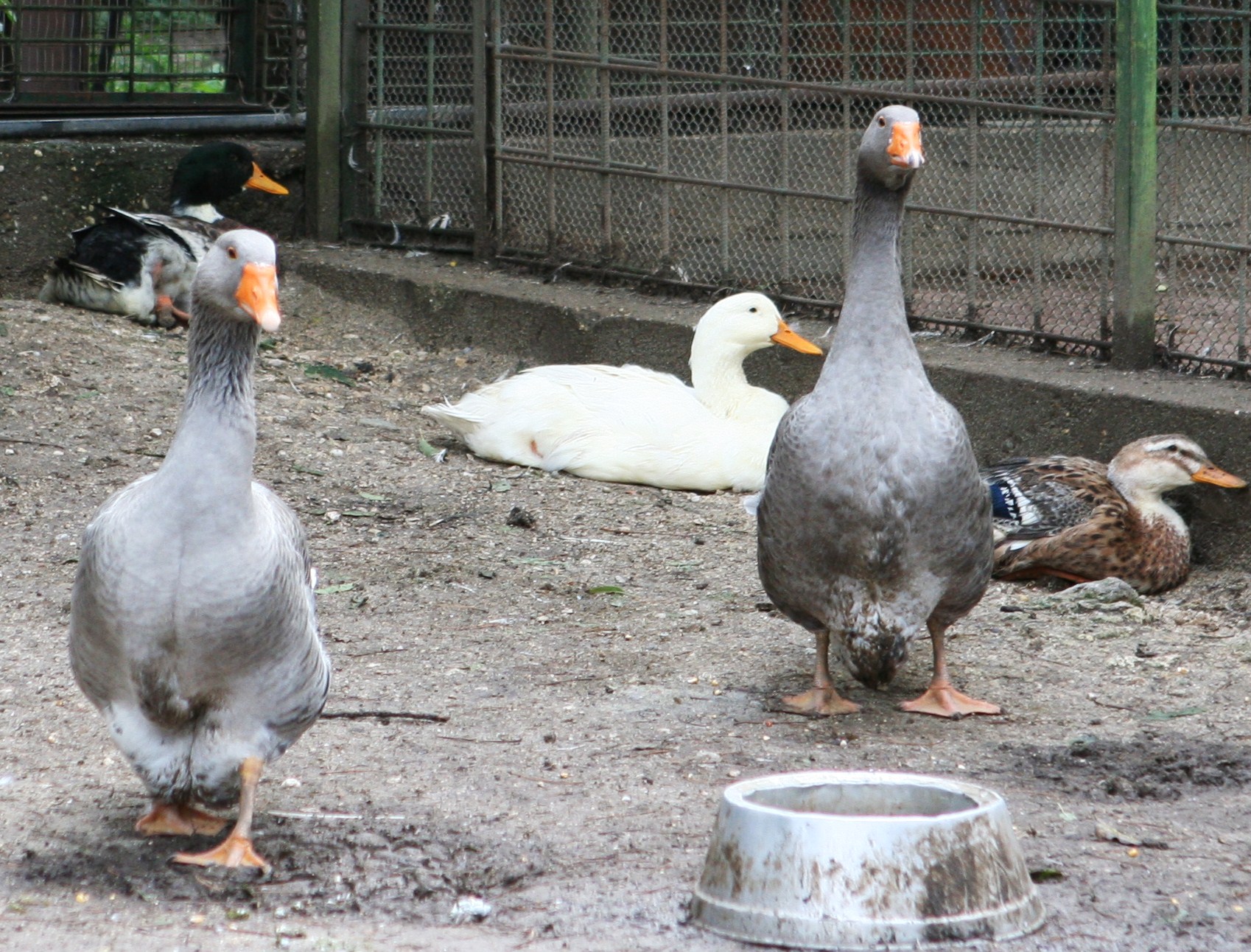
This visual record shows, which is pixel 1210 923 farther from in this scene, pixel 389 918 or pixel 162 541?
pixel 162 541

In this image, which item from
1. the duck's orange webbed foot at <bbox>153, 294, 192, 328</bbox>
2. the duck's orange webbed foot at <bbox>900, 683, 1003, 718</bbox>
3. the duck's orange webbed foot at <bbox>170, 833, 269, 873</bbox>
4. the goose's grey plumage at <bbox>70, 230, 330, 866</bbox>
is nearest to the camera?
the goose's grey plumage at <bbox>70, 230, 330, 866</bbox>

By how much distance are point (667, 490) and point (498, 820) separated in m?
3.16

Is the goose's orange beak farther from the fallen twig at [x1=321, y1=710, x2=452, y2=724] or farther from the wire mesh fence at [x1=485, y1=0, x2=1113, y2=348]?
the fallen twig at [x1=321, y1=710, x2=452, y2=724]

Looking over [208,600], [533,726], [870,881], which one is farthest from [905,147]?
[208,600]

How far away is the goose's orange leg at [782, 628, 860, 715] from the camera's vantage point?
443 cm

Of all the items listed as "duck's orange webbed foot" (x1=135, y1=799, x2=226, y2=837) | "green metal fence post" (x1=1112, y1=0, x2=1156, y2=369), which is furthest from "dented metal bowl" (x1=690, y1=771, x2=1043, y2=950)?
"green metal fence post" (x1=1112, y1=0, x2=1156, y2=369)

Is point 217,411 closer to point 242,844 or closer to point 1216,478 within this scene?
point 242,844

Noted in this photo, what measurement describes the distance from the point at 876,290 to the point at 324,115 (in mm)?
5428

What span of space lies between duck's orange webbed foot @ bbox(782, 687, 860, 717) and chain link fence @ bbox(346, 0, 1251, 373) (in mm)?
2516

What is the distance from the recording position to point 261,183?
8.88m

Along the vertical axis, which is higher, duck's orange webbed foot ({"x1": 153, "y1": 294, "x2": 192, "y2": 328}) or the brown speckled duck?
duck's orange webbed foot ({"x1": 153, "y1": 294, "x2": 192, "y2": 328})

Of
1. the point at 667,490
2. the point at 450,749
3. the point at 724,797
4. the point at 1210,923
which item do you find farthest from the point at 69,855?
the point at 667,490

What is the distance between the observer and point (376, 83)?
9.12 m

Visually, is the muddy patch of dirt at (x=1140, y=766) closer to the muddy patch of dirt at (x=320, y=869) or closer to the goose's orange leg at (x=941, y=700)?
the goose's orange leg at (x=941, y=700)
